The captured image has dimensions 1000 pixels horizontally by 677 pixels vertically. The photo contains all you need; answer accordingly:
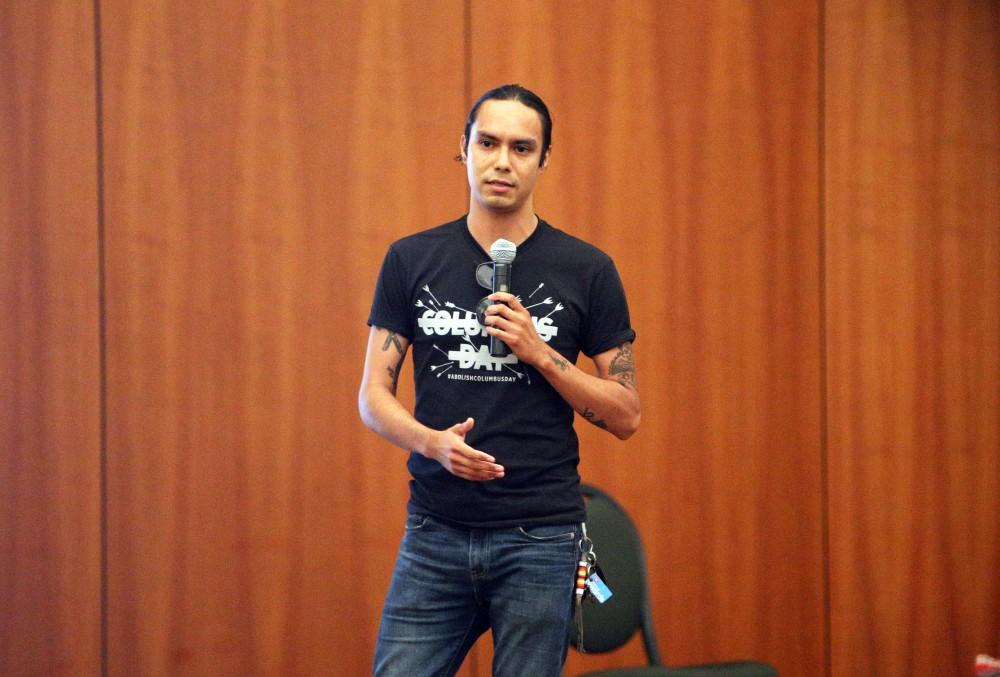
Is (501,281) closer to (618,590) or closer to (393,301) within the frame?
(393,301)

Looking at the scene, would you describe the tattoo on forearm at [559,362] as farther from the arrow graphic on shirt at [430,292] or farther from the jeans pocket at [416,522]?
the jeans pocket at [416,522]

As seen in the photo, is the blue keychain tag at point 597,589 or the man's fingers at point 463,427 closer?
the man's fingers at point 463,427

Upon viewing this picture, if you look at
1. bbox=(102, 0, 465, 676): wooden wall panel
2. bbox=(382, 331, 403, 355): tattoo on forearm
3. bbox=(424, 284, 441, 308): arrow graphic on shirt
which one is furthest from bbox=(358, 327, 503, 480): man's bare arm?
bbox=(102, 0, 465, 676): wooden wall panel

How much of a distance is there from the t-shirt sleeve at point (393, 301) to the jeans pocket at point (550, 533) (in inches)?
17.1

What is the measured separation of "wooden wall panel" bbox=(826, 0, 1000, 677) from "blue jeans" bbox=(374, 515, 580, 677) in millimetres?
2279

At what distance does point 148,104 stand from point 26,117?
0.37 meters

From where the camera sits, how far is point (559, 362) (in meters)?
1.65

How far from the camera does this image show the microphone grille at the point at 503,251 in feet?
5.42

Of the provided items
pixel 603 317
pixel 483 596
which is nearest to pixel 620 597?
pixel 483 596

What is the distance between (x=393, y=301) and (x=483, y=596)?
558 millimetres

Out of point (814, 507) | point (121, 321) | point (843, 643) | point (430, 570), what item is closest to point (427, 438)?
point (430, 570)

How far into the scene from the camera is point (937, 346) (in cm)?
372

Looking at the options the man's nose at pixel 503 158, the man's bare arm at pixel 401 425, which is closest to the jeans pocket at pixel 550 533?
the man's bare arm at pixel 401 425

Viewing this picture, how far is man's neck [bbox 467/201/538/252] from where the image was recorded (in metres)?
1.77
